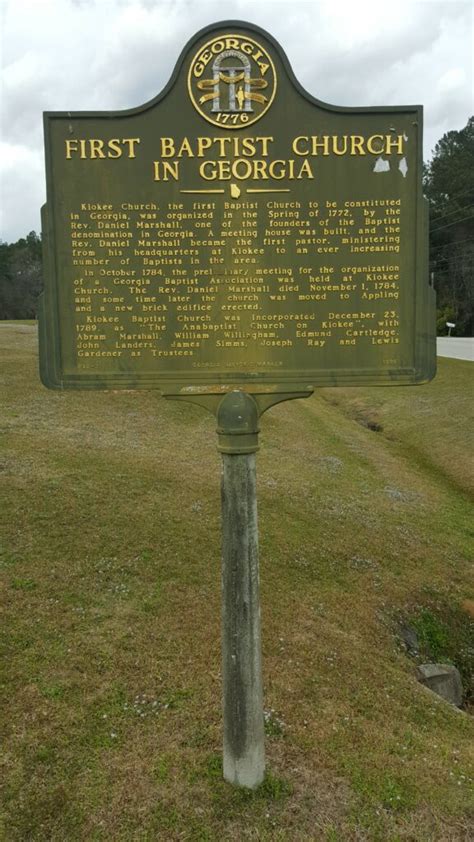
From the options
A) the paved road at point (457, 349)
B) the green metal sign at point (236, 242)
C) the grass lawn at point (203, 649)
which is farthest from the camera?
the paved road at point (457, 349)

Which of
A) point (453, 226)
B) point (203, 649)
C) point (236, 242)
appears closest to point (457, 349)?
point (453, 226)

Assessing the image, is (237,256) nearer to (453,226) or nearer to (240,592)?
(240,592)

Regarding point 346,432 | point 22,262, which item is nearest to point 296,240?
point 346,432

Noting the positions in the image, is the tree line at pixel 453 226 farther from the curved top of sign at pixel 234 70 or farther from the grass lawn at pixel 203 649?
the curved top of sign at pixel 234 70

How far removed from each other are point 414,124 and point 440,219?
70.5m

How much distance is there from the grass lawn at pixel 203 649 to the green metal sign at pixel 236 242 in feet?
12.9

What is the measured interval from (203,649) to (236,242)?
17.8 ft

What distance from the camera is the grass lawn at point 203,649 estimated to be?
5738 mm

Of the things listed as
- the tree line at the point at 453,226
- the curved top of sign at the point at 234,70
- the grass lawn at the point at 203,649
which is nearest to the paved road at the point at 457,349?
the tree line at the point at 453,226

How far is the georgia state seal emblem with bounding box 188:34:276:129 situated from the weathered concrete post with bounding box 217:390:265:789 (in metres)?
2.40

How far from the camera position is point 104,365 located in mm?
5480

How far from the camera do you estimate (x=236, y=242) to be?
5.34 m

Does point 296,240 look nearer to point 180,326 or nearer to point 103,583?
point 180,326

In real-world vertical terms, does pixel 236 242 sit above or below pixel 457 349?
above
